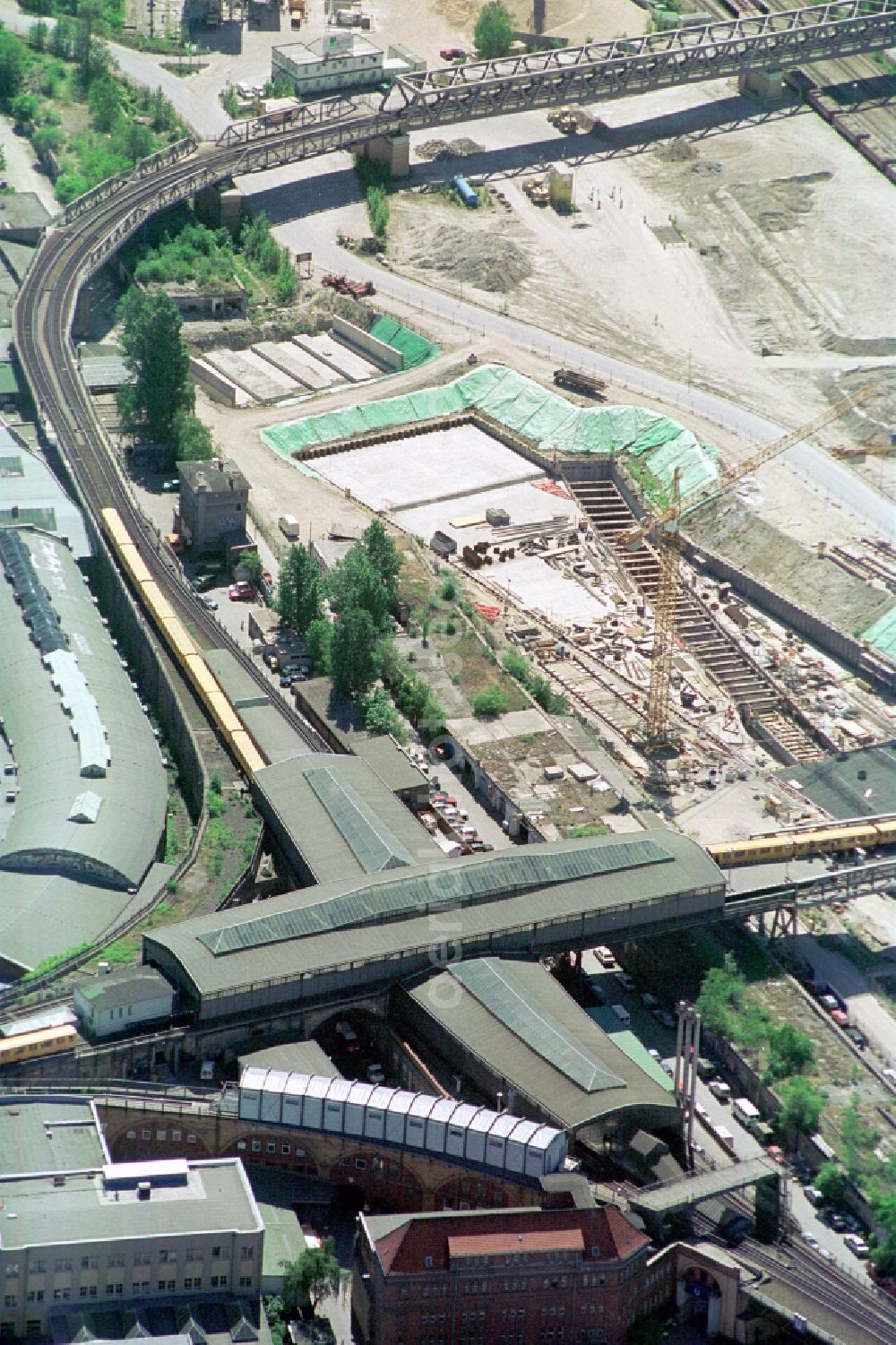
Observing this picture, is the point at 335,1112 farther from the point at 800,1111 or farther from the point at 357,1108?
the point at 800,1111

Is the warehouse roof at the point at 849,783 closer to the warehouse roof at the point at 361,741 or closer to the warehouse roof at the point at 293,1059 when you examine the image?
the warehouse roof at the point at 361,741

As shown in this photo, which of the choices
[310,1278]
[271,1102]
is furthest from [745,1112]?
[310,1278]

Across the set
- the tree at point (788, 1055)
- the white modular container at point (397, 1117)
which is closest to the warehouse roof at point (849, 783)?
the tree at point (788, 1055)

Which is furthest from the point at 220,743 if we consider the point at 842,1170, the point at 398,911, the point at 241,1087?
the point at 842,1170

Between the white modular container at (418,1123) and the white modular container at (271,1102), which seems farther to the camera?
the white modular container at (271,1102)

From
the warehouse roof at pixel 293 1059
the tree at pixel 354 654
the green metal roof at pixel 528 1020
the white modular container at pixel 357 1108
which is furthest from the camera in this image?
the tree at pixel 354 654

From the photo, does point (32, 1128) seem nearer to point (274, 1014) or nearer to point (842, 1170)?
point (274, 1014)

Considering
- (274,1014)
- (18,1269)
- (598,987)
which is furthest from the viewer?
(598,987)
